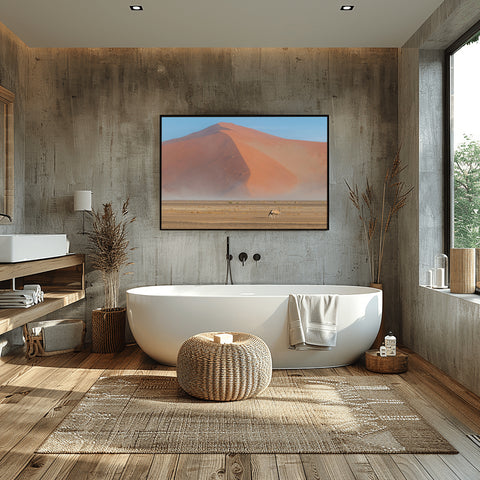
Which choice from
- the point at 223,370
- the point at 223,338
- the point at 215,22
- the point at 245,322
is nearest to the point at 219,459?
the point at 223,370

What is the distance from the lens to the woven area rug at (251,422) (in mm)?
2609

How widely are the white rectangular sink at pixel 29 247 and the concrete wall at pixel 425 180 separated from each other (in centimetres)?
300

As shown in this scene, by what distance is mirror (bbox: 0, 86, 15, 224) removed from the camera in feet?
15.1

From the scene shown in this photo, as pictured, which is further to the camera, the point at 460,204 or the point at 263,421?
the point at 460,204

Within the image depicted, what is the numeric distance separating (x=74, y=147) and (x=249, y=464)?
3.65 m

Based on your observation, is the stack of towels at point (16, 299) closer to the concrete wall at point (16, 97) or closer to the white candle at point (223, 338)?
the concrete wall at point (16, 97)

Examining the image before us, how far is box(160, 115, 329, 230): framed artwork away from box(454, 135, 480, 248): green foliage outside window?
1.22 meters

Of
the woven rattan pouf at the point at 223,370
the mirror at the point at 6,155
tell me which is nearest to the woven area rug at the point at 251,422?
the woven rattan pouf at the point at 223,370

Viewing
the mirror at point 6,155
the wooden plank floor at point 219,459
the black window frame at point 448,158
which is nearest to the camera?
the wooden plank floor at point 219,459

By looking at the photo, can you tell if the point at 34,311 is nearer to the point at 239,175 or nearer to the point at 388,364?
the point at 239,175

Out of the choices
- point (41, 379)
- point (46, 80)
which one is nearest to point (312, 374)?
point (41, 379)

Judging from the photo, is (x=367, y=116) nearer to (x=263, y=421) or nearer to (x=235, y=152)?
(x=235, y=152)

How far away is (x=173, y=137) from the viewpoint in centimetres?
508

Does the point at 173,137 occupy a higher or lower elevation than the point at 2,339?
higher
